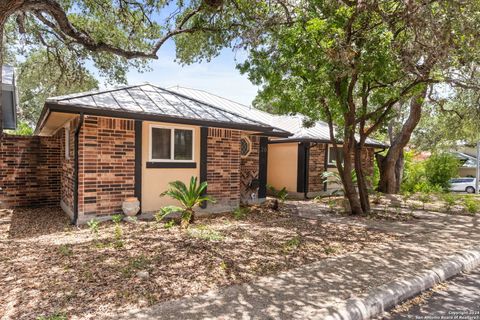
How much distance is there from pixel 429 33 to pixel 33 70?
16868mm

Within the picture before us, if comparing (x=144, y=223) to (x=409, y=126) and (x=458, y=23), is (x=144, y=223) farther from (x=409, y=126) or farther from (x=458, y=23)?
(x=409, y=126)

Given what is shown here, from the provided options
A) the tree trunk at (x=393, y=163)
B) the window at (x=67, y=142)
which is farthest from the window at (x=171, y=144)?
the tree trunk at (x=393, y=163)

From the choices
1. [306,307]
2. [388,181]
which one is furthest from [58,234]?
[388,181]

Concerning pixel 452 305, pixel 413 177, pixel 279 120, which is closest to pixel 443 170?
pixel 413 177

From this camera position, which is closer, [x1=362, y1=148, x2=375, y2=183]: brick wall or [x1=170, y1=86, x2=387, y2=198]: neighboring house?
[x1=170, y1=86, x2=387, y2=198]: neighboring house

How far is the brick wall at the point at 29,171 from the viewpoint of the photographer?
912 centimetres

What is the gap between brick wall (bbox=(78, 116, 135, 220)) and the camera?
693 cm

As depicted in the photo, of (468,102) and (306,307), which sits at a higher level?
(468,102)

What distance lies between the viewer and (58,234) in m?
6.24

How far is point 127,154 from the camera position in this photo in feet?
24.6

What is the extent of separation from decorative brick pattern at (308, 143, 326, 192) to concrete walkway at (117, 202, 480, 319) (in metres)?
6.71

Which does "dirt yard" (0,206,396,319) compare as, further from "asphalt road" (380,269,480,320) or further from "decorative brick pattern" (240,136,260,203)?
"decorative brick pattern" (240,136,260,203)

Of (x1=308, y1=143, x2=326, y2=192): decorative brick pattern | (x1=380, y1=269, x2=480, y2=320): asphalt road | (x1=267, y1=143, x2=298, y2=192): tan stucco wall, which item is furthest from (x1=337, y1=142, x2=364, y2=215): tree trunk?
(x1=380, y1=269, x2=480, y2=320): asphalt road

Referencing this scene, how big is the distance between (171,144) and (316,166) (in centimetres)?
734
